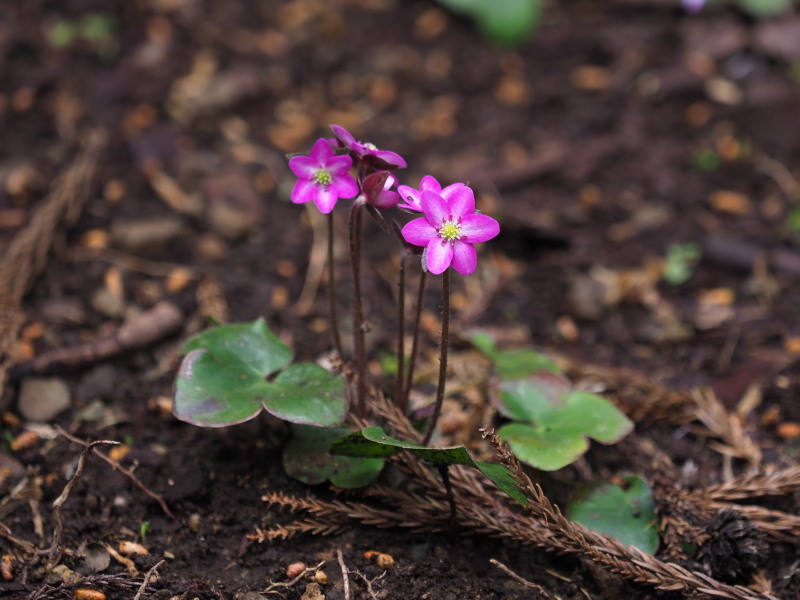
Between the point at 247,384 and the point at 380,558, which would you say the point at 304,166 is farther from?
the point at 380,558

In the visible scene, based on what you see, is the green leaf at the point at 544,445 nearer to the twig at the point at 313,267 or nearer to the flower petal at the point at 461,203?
the flower petal at the point at 461,203

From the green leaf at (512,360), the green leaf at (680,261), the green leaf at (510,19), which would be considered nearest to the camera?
the green leaf at (512,360)

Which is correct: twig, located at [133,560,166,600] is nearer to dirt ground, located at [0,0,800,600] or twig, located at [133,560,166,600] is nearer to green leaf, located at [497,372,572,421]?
dirt ground, located at [0,0,800,600]

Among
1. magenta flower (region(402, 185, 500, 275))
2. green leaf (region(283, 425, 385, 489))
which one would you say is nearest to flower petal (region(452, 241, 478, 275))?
magenta flower (region(402, 185, 500, 275))

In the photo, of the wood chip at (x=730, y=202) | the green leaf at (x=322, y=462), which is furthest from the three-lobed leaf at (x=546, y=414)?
the wood chip at (x=730, y=202)

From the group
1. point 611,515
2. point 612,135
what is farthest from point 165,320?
point 612,135

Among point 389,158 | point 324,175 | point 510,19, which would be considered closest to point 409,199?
point 389,158

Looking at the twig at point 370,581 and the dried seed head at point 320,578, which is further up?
the twig at point 370,581
